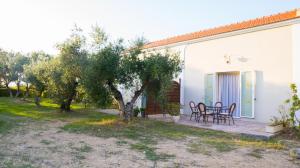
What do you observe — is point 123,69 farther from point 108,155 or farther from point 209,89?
point 209,89

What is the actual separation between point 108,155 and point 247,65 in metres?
9.06

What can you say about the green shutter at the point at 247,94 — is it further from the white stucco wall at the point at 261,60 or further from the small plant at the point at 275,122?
the small plant at the point at 275,122

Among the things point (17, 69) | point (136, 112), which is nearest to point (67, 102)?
point (136, 112)

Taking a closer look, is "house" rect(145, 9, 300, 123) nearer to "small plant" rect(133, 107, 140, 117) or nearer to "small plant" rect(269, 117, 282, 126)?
"small plant" rect(269, 117, 282, 126)

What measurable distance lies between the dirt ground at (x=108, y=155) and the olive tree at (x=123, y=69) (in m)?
2.92

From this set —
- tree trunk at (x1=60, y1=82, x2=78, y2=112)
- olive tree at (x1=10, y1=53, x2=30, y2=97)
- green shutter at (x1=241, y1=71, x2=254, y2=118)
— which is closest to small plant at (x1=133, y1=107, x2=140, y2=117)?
tree trunk at (x1=60, y1=82, x2=78, y2=112)

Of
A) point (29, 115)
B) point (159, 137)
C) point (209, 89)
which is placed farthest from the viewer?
point (209, 89)

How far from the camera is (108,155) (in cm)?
602

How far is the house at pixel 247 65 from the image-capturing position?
1094 centimetres

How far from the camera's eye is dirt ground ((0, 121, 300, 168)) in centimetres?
538

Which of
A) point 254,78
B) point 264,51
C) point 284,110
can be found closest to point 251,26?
point 264,51

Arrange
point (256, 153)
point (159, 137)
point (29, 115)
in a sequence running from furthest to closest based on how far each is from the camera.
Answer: point (29, 115) < point (159, 137) < point (256, 153)

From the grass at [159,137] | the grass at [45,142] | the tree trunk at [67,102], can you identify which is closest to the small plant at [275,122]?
the grass at [159,137]

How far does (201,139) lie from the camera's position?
8.20 meters
